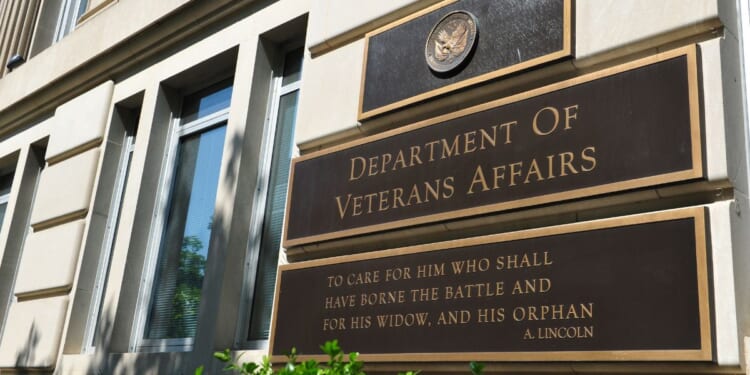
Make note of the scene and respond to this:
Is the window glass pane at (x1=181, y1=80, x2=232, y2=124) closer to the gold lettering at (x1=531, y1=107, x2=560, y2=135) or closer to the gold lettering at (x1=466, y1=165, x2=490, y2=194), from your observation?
the gold lettering at (x1=466, y1=165, x2=490, y2=194)

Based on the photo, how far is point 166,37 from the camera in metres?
9.48

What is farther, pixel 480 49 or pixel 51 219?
pixel 51 219

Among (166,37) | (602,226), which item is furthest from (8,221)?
(602,226)

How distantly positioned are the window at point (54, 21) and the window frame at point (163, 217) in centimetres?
493

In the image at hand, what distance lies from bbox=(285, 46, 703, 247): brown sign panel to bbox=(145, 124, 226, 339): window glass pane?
186cm

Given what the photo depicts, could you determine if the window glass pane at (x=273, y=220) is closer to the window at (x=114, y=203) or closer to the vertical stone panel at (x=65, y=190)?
the window at (x=114, y=203)

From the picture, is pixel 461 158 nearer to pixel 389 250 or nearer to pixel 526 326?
pixel 389 250

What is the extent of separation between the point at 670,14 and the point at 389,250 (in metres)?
2.36

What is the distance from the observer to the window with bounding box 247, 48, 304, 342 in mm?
7426

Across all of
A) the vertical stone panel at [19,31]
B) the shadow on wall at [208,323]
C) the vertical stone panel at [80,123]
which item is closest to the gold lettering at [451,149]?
the shadow on wall at [208,323]

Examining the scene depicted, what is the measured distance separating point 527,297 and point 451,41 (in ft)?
6.81

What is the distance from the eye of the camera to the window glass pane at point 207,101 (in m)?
8.95

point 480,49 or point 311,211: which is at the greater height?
point 480,49

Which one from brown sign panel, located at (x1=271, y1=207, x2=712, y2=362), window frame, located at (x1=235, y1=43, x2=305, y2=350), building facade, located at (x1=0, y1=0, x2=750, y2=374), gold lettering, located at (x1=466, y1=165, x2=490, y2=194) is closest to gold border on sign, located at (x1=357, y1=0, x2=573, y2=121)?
building facade, located at (x1=0, y1=0, x2=750, y2=374)
